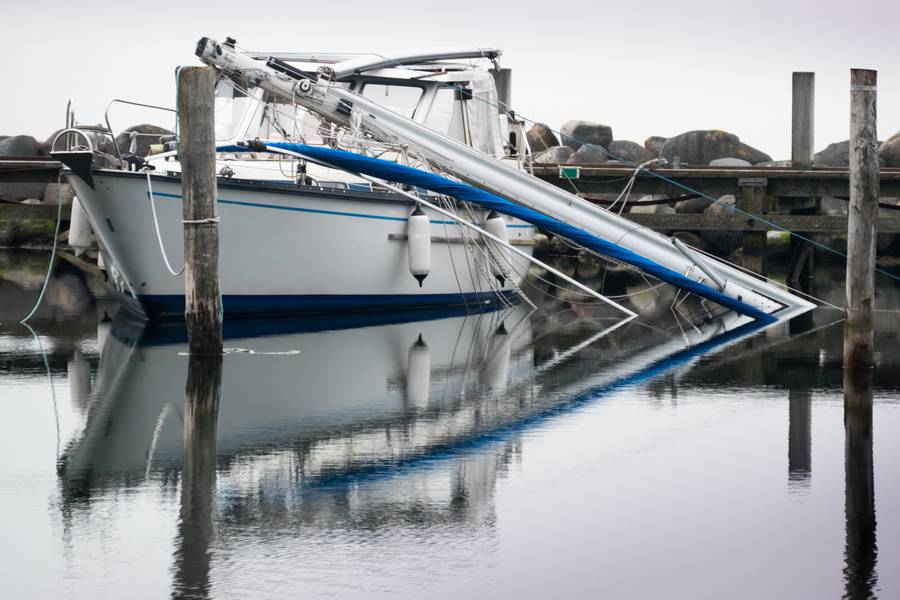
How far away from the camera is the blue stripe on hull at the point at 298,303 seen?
1555 centimetres

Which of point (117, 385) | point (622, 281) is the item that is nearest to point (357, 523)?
point (117, 385)

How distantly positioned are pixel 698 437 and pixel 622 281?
649 inches

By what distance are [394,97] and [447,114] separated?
79 centimetres

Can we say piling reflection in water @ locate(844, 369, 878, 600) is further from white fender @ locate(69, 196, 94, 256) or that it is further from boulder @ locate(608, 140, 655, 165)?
boulder @ locate(608, 140, 655, 165)

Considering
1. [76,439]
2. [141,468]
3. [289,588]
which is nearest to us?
[289,588]

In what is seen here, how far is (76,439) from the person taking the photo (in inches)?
331

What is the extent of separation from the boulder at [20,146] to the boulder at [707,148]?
61.6ft

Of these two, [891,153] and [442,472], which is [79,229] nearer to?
[442,472]

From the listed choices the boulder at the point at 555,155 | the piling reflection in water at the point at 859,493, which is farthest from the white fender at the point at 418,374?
the boulder at the point at 555,155

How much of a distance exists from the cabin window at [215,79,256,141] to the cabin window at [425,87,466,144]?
254 centimetres

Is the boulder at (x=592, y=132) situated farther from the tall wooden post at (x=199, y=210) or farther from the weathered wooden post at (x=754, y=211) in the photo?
the tall wooden post at (x=199, y=210)

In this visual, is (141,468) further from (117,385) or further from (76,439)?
(117,385)

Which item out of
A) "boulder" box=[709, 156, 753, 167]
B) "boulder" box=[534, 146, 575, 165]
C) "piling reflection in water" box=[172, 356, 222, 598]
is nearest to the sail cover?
"piling reflection in water" box=[172, 356, 222, 598]

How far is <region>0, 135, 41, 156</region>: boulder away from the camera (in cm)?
3997
